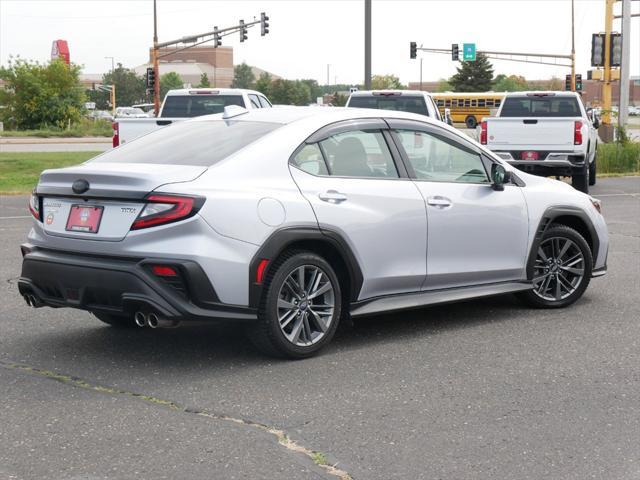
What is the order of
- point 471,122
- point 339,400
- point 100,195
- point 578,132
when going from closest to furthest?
point 339,400, point 100,195, point 578,132, point 471,122

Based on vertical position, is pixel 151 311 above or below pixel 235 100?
below

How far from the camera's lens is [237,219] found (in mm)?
6070

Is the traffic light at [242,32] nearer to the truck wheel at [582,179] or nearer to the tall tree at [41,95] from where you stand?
the tall tree at [41,95]

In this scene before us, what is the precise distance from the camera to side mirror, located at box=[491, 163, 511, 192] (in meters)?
7.57

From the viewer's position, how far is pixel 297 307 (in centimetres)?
641

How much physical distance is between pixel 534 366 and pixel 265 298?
1703mm

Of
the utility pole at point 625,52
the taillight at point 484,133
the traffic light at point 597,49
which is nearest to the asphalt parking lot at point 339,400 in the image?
the taillight at point 484,133

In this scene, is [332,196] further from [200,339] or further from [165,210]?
[200,339]

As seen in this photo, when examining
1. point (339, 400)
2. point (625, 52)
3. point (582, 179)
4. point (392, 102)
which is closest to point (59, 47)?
point (625, 52)

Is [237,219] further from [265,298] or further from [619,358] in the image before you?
[619,358]

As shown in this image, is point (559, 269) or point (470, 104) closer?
point (559, 269)

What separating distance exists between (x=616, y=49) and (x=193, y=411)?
32505 mm

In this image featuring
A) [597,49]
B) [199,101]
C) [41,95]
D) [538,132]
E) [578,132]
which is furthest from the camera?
[41,95]

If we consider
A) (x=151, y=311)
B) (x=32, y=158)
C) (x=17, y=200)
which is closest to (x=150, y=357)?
(x=151, y=311)
